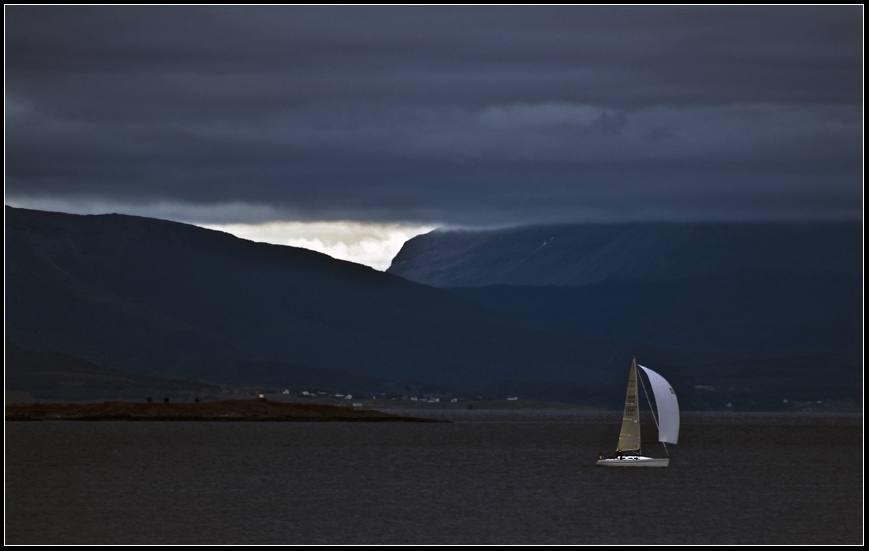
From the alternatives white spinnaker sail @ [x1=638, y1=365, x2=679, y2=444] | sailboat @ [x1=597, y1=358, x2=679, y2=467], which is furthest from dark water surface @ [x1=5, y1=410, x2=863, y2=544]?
white spinnaker sail @ [x1=638, y1=365, x2=679, y2=444]

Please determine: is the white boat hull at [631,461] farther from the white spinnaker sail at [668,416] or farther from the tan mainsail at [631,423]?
the white spinnaker sail at [668,416]

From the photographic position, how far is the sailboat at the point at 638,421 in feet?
364

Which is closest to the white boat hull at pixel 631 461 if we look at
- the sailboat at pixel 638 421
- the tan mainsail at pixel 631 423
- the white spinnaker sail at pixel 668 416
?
the sailboat at pixel 638 421

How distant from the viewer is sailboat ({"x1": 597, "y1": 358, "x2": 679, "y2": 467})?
111 meters

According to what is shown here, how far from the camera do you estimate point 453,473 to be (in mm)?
122688

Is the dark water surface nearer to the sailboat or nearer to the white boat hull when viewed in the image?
the white boat hull

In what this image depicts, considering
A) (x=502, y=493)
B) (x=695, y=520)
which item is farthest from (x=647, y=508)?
(x=502, y=493)

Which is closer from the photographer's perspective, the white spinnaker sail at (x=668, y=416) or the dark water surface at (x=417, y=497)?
the dark water surface at (x=417, y=497)

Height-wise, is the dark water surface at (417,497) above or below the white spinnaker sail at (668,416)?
below

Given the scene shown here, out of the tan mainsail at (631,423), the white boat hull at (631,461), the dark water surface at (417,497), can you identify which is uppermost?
the tan mainsail at (631,423)

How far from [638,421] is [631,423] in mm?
1072

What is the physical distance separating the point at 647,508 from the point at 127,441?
103 m

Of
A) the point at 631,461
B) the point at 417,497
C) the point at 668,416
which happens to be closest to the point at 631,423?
the point at 668,416

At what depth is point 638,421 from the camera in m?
115
